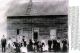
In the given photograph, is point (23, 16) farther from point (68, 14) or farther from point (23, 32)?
point (68, 14)

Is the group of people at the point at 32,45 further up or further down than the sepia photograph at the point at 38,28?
further down

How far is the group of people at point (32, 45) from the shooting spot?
117 centimetres

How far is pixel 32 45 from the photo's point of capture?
118 centimetres

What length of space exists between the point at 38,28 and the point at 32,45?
124mm

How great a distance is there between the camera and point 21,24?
1186 mm

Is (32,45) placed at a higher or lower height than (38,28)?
lower

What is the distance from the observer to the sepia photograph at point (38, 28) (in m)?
1.17

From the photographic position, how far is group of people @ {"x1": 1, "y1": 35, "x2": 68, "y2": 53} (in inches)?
46.1

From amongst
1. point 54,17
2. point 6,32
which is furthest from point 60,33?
point 6,32

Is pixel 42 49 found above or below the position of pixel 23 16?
below

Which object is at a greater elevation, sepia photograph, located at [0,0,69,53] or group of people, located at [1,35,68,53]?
sepia photograph, located at [0,0,69,53]

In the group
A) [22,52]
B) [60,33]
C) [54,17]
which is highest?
[54,17]

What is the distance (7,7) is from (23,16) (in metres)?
0.13

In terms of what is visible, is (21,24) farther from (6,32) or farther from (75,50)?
(75,50)
